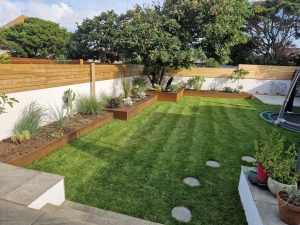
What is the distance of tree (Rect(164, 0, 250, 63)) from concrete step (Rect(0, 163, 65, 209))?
8658 mm

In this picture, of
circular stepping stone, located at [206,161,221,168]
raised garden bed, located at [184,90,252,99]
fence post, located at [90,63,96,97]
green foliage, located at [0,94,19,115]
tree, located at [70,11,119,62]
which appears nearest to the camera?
green foliage, located at [0,94,19,115]

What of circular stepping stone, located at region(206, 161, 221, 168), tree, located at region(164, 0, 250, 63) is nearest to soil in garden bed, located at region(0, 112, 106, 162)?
circular stepping stone, located at region(206, 161, 221, 168)

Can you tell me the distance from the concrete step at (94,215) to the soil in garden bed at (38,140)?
157cm

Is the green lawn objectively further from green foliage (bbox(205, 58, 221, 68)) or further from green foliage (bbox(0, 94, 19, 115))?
green foliage (bbox(205, 58, 221, 68))

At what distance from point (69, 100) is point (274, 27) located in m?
20.0

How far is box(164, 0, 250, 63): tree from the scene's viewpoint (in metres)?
9.29

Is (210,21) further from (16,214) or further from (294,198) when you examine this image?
(16,214)

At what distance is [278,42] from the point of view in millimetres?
20562

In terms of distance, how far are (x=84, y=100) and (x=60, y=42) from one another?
20.6 meters

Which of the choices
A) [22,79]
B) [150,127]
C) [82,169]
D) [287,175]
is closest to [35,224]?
[82,169]

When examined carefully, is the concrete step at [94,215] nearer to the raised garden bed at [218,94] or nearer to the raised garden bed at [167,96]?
the raised garden bed at [167,96]

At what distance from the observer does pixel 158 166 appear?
418 cm

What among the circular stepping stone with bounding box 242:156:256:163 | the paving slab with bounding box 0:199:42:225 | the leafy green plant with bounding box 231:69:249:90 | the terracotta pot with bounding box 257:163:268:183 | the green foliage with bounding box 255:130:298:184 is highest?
the leafy green plant with bounding box 231:69:249:90

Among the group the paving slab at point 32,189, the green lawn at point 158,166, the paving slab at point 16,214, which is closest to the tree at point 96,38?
the green lawn at point 158,166
